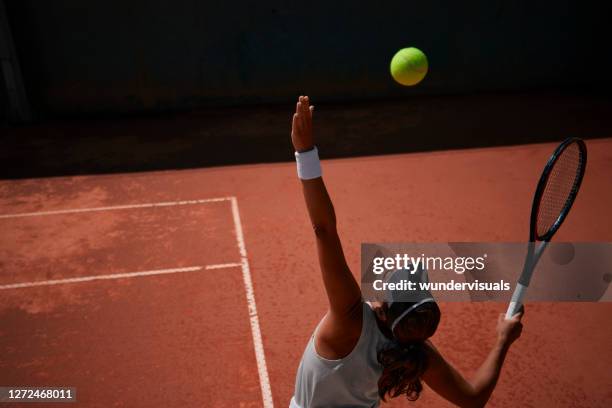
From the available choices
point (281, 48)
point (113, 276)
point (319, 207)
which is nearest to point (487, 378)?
point (319, 207)

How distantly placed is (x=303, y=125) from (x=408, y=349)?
2.88 ft

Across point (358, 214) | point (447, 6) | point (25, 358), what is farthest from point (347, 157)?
point (25, 358)

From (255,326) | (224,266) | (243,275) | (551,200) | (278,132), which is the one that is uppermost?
(278,132)

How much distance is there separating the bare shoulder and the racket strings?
66.2 inches

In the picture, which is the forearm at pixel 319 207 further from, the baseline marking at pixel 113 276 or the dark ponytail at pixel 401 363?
the baseline marking at pixel 113 276

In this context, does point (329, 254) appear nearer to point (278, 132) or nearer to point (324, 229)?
point (324, 229)

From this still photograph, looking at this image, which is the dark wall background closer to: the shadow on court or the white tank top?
the shadow on court

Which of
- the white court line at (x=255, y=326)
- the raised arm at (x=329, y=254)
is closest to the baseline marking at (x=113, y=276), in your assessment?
the white court line at (x=255, y=326)

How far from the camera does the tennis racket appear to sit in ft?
9.21

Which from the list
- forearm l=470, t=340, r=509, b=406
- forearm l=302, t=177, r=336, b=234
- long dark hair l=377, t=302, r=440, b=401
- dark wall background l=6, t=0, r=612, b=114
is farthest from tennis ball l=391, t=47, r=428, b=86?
dark wall background l=6, t=0, r=612, b=114

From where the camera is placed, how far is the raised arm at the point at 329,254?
2025 mm

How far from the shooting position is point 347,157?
329 inches

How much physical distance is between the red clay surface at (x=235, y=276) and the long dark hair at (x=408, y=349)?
2.09m

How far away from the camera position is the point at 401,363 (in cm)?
210
